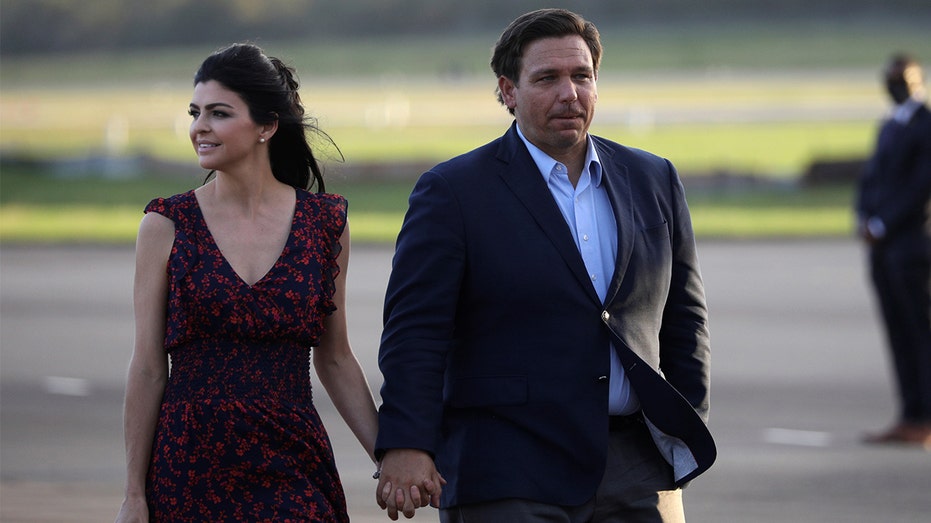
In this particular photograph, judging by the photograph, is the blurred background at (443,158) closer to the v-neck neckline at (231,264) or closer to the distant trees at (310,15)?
the distant trees at (310,15)

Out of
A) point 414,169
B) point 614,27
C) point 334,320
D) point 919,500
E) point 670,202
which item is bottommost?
point 919,500

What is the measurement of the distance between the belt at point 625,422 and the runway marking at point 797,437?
5763 mm

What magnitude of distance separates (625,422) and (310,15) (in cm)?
8911

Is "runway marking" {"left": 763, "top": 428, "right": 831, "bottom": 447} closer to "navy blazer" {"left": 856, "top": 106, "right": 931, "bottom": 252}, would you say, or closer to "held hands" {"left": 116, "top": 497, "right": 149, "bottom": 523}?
"navy blazer" {"left": 856, "top": 106, "right": 931, "bottom": 252}

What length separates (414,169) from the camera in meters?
35.8

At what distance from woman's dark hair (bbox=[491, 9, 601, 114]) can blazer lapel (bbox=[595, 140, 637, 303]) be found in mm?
262

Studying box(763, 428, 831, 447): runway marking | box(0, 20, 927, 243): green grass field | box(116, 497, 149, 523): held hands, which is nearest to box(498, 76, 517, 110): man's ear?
box(116, 497, 149, 523): held hands

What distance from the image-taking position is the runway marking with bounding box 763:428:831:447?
9.64 meters

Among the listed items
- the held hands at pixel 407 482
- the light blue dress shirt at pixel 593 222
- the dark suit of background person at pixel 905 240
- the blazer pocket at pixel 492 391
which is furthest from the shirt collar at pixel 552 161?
the dark suit of background person at pixel 905 240

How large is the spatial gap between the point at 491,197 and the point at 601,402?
595 millimetres

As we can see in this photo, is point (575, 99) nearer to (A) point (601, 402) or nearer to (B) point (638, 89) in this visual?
(A) point (601, 402)

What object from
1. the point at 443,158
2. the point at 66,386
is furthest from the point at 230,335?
the point at 443,158

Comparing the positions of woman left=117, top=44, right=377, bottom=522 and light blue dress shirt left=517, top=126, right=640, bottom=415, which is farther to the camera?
light blue dress shirt left=517, top=126, right=640, bottom=415

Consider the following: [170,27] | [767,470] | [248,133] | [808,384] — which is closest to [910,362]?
[767,470]
